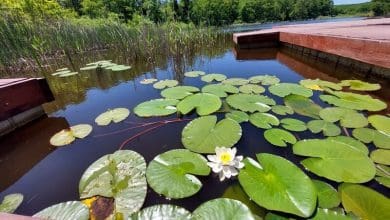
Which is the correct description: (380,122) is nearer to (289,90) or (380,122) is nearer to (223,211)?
(289,90)

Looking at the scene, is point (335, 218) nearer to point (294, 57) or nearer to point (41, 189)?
point (41, 189)

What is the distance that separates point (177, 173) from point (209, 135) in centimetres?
30

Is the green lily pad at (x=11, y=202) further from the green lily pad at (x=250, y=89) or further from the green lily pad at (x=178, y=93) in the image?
the green lily pad at (x=250, y=89)

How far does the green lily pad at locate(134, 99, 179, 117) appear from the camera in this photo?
1.39m

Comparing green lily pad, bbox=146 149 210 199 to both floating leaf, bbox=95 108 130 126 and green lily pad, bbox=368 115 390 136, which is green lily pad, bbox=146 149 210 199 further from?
green lily pad, bbox=368 115 390 136

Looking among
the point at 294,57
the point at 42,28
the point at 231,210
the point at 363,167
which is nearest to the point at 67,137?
the point at 231,210

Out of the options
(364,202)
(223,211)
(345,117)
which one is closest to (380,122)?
(345,117)

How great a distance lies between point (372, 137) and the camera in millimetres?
1021

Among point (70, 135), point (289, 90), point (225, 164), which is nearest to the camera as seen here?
point (225, 164)

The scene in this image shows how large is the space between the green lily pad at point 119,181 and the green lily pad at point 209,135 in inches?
9.9

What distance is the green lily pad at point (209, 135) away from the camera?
101cm

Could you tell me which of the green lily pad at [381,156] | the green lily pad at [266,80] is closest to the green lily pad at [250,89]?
the green lily pad at [266,80]

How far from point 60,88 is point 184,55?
6.59 feet

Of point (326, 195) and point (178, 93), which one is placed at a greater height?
point (178, 93)
